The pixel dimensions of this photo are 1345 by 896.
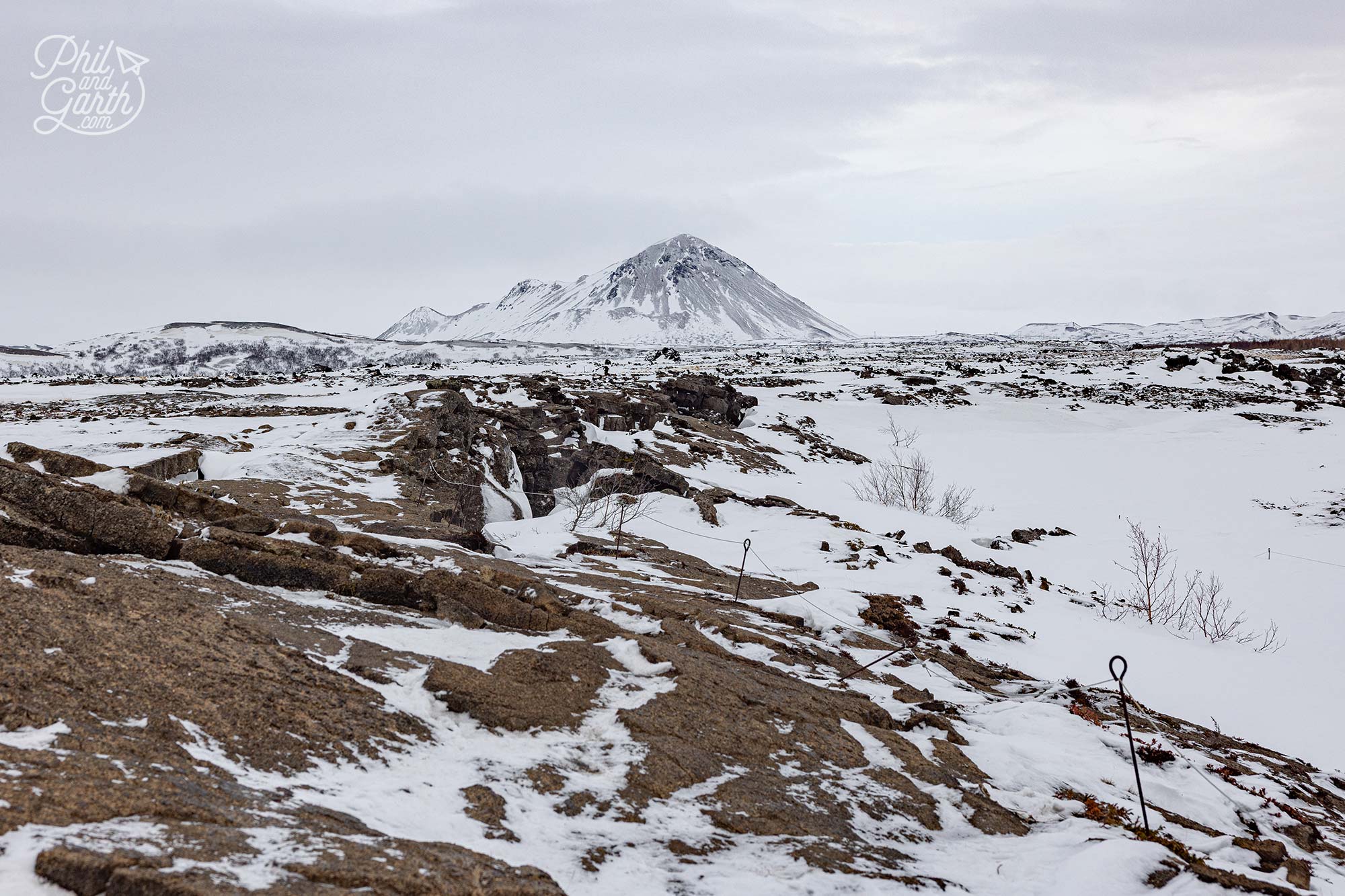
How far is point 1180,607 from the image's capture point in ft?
47.4

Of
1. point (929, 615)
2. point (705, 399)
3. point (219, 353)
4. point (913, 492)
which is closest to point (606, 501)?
point (929, 615)

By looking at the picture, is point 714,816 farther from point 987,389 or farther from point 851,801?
point 987,389

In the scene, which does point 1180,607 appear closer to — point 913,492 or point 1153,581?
point 1153,581

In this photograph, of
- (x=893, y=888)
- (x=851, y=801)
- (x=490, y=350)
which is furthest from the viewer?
(x=490, y=350)

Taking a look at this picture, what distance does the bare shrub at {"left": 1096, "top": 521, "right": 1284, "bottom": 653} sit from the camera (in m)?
13.9

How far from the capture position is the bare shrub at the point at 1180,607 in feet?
45.7

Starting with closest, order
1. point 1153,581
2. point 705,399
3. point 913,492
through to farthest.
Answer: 1. point 1153,581
2. point 913,492
3. point 705,399

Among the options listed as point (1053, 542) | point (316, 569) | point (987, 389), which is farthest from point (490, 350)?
point (316, 569)

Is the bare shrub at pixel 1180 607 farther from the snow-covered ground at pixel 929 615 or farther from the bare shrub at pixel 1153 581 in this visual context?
the snow-covered ground at pixel 929 615

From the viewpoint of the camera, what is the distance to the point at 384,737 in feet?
14.8

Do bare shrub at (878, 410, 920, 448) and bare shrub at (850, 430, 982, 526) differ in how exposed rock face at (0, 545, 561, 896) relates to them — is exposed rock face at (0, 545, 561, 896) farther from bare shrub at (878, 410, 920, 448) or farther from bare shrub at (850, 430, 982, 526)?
bare shrub at (878, 410, 920, 448)

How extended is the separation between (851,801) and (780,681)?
2072 mm

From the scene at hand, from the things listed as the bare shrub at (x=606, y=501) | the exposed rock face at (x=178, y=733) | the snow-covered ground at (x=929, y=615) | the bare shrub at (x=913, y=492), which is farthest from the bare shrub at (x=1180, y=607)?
the exposed rock face at (x=178, y=733)

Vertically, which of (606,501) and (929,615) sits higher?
(606,501)
